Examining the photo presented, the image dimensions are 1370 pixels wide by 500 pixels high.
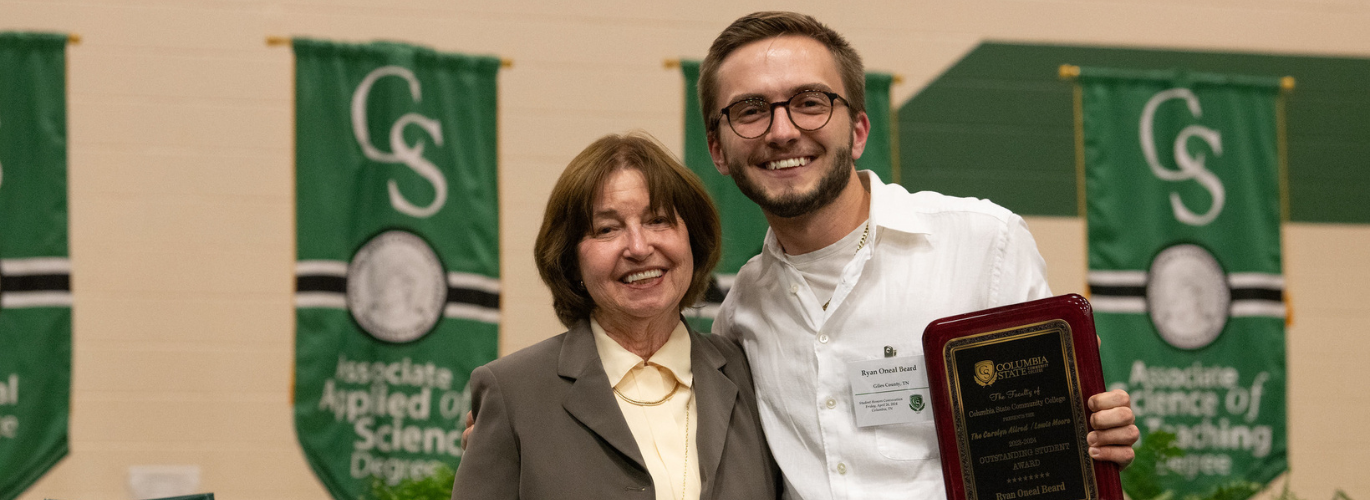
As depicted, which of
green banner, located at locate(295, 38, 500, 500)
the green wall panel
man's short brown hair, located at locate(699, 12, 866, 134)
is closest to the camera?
man's short brown hair, located at locate(699, 12, 866, 134)

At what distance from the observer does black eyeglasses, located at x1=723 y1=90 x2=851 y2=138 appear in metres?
1.78

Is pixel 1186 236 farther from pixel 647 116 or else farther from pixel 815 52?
pixel 815 52

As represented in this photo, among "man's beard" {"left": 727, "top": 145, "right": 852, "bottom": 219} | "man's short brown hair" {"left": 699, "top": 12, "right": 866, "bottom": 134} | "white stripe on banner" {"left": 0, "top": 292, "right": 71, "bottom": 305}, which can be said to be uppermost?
"man's short brown hair" {"left": 699, "top": 12, "right": 866, "bottom": 134}

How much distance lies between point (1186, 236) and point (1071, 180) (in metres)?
0.58

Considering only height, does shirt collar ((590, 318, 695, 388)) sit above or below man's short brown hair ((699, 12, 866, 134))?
below

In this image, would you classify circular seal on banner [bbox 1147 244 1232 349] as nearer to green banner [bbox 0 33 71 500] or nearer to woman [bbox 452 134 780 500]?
woman [bbox 452 134 780 500]

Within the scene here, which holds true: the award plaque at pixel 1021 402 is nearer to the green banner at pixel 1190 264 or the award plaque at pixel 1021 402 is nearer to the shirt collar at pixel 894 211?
the shirt collar at pixel 894 211

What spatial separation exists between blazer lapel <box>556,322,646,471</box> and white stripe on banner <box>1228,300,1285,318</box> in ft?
12.8

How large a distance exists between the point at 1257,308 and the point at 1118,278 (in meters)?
0.70

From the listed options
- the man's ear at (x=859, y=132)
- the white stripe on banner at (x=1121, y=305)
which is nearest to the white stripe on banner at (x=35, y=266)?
the man's ear at (x=859, y=132)

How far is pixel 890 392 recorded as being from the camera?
5.63ft

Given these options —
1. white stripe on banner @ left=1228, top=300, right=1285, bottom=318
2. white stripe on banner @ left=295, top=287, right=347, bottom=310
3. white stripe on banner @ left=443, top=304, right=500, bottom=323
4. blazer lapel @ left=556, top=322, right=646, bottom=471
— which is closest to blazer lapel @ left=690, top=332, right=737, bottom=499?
blazer lapel @ left=556, top=322, right=646, bottom=471

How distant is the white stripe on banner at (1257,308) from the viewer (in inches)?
177

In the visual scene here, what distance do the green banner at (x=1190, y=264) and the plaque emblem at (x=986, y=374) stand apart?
3158 mm
